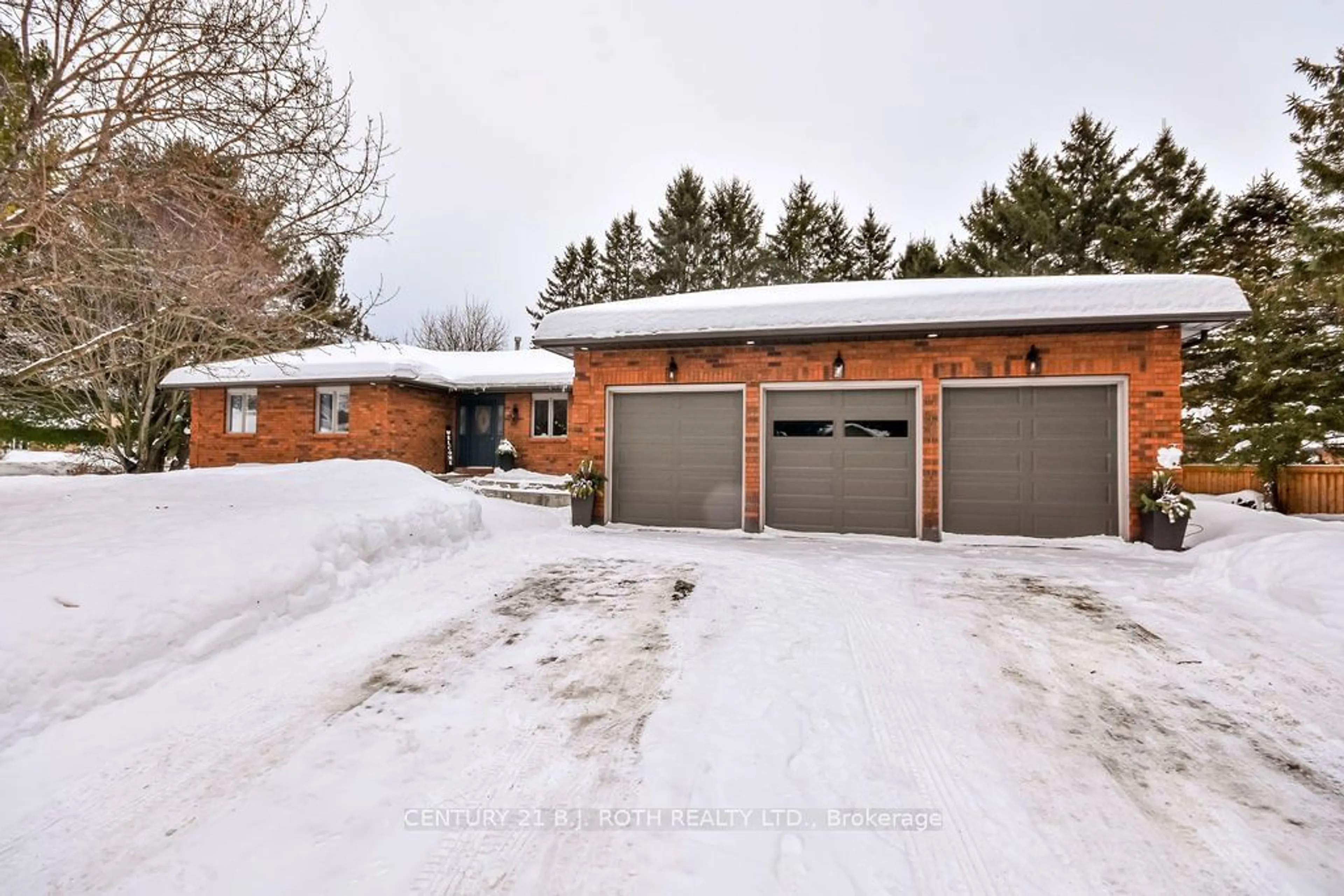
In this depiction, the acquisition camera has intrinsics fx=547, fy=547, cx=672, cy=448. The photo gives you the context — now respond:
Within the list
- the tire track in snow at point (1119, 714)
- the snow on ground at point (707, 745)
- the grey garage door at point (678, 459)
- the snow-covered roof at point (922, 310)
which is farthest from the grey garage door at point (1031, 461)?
the grey garage door at point (678, 459)

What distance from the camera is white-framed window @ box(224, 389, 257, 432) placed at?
15.0 m

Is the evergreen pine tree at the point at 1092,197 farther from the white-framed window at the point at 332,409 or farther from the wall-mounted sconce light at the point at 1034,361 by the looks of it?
the white-framed window at the point at 332,409

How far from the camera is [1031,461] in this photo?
7.46 metres

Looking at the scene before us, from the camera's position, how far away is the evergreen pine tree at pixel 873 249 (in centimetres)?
2502

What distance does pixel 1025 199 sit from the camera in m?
18.7

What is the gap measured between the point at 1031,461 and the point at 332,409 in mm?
15525

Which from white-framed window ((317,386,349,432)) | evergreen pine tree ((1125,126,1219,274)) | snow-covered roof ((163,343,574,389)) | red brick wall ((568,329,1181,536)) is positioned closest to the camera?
red brick wall ((568,329,1181,536))

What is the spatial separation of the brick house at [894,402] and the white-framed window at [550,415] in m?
6.29

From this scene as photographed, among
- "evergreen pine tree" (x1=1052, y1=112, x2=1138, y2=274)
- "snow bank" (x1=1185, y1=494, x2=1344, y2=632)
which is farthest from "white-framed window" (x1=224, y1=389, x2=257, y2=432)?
"evergreen pine tree" (x1=1052, y1=112, x2=1138, y2=274)

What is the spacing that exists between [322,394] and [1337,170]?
73.1 ft

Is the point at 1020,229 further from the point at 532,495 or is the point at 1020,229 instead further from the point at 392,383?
the point at 392,383

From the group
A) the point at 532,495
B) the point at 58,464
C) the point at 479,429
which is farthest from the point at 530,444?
the point at 58,464

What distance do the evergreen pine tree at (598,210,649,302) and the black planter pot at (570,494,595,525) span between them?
20.4 m

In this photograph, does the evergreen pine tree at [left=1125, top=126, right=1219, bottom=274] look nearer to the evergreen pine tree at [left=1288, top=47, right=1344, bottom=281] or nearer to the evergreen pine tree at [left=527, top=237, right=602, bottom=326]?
the evergreen pine tree at [left=1288, top=47, right=1344, bottom=281]
